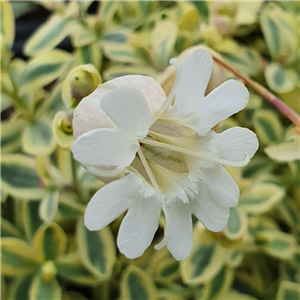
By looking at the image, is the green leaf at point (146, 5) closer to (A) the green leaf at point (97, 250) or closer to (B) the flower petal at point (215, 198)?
(A) the green leaf at point (97, 250)

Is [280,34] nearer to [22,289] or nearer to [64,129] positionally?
[64,129]

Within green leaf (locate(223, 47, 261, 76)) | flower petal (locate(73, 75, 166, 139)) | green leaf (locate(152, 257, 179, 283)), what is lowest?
green leaf (locate(152, 257, 179, 283))

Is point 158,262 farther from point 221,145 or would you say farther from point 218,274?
point 221,145

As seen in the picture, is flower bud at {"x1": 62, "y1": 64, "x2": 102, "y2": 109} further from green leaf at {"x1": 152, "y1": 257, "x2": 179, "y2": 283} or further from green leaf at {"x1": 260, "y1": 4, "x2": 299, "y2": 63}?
green leaf at {"x1": 260, "y1": 4, "x2": 299, "y2": 63}

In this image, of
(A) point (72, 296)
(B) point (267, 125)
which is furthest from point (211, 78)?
(A) point (72, 296)

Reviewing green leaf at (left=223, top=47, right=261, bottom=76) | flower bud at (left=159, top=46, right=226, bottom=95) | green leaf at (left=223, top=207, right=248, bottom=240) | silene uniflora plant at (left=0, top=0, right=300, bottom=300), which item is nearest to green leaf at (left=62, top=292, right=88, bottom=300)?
silene uniflora plant at (left=0, top=0, right=300, bottom=300)

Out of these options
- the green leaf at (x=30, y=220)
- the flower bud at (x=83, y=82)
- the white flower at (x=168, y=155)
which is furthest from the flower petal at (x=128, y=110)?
the green leaf at (x=30, y=220)

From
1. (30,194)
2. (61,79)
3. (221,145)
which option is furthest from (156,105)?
(61,79)
